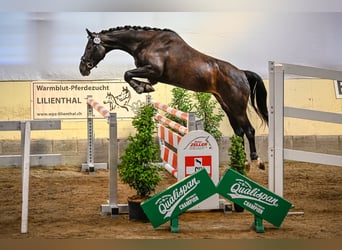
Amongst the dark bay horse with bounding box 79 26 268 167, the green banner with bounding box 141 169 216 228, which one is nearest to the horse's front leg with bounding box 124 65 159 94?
the dark bay horse with bounding box 79 26 268 167

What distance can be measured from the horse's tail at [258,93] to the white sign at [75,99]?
903 mm

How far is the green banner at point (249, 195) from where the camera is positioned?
378 cm

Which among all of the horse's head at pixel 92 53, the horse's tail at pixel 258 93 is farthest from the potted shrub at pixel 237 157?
the horse's head at pixel 92 53

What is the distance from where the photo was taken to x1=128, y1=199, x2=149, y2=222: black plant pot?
13.6 ft

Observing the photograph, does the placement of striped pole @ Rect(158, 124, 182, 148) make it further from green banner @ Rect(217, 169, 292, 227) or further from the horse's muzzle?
green banner @ Rect(217, 169, 292, 227)

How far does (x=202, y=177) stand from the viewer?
12.4 ft

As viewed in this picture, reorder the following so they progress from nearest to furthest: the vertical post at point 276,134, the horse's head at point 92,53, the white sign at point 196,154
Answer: the vertical post at point 276,134
the white sign at point 196,154
the horse's head at point 92,53

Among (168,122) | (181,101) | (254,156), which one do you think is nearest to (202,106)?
(181,101)

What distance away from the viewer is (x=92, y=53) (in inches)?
198

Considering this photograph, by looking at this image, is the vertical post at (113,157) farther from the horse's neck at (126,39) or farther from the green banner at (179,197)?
the horse's neck at (126,39)

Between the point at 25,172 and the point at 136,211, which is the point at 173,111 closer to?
the point at 136,211

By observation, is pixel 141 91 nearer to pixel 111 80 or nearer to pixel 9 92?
pixel 111 80

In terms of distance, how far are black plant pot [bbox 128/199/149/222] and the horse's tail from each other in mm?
1353

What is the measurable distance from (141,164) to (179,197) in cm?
45
